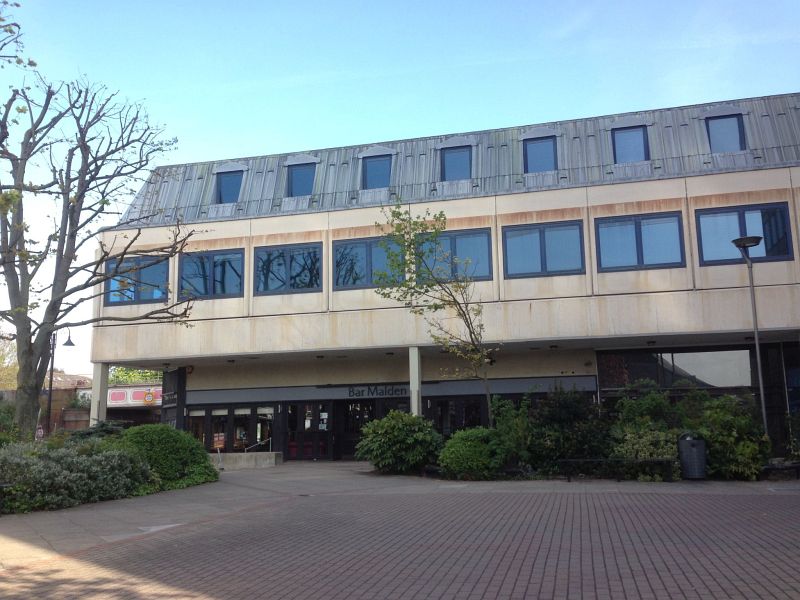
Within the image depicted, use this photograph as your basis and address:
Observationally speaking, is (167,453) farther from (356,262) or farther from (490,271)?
(490,271)

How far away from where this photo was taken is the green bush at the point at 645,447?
16500 mm

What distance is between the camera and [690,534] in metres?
9.42

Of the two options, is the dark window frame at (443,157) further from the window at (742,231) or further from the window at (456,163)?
the window at (742,231)

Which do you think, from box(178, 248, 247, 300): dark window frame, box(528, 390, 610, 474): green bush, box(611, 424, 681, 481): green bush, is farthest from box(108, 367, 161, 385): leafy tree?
box(611, 424, 681, 481): green bush

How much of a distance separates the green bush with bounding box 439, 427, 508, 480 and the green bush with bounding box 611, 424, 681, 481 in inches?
99.9

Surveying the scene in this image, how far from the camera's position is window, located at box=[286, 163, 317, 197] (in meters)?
26.6

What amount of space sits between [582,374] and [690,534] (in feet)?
51.4

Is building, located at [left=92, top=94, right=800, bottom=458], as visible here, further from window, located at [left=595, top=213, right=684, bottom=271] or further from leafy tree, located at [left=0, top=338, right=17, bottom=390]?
leafy tree, located at [left=0, top=338, right=17, bottom=390]

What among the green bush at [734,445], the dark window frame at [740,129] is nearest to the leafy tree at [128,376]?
the dark window frame at [740,129]

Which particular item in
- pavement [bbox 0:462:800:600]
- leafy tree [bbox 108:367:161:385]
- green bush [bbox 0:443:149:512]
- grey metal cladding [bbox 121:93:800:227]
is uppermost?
grey metal cladding [bbox 121:93:800:227]

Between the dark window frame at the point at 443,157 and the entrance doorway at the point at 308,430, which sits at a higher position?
the dark window frame at the point at 443,157

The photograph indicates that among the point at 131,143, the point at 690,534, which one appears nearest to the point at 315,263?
the point at 131,143

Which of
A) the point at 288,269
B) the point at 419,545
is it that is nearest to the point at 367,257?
the point at 288,269

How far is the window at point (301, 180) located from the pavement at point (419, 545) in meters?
13.6
